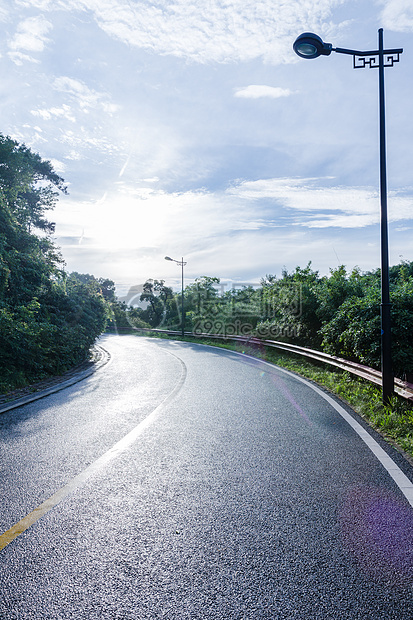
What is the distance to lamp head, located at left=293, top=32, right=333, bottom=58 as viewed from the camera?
695 cm

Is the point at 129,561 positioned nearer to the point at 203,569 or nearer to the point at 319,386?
the point at 203,569

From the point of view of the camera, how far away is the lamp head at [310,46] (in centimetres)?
695

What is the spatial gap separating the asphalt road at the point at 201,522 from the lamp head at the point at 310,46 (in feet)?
21.8

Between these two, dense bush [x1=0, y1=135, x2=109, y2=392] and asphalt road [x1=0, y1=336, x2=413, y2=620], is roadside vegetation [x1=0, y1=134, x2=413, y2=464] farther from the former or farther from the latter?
asphalt road [x1=0, y1=336, x2=413, y2=620]

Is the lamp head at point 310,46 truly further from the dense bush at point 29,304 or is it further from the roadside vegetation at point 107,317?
the dense bush at point 29,304

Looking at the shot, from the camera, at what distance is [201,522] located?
10.9 ft

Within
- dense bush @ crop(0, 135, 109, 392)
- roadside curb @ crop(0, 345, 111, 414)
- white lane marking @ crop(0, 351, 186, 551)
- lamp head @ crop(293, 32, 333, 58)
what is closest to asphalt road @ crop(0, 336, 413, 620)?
white lane marking @ crop(0, 351, 186, 551)

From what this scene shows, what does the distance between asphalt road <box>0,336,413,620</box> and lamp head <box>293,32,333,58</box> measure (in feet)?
21.8

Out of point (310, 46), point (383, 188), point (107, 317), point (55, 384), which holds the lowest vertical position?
point (55, 384)

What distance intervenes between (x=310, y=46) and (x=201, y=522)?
7.86m

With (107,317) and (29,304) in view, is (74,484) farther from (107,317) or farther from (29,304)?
(107,317)

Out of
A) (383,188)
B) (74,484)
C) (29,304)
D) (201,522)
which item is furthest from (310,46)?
(29,304)

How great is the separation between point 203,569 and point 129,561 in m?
0.54

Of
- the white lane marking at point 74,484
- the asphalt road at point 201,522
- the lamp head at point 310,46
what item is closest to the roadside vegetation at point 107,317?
the asphalt road at point 201,522
